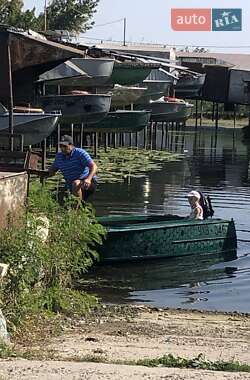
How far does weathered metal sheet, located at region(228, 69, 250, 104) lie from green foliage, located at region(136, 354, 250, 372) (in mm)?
56359

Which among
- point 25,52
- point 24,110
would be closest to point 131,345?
point 25,52

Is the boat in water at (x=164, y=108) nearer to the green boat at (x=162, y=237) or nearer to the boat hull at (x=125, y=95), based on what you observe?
the boat hull at (x=125, y=95)

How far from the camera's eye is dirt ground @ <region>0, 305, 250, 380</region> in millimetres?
7082

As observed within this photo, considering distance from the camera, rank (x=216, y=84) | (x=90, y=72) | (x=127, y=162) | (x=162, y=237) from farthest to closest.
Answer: (x=216, y=84) < (x=127, y=162) < (x=90, y=72) < (x=162, y=237)

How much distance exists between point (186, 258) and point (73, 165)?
2.85 metres

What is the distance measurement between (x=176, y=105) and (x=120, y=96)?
29.7 ft

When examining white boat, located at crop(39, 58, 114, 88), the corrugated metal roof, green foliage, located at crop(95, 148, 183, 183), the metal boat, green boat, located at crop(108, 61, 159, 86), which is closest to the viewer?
green foliage, located at crop(95, 148, 183, 183)

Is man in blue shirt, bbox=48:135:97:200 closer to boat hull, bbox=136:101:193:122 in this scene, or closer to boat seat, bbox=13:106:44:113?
boat seat, bbox=13:106:44:113

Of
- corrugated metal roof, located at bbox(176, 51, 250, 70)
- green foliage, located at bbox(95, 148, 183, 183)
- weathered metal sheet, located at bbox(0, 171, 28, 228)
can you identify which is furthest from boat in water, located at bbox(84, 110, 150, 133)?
corrugated metal roof, located at bbox(176, 51, 250, 70)

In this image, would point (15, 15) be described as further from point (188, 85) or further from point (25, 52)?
point (25, 52)

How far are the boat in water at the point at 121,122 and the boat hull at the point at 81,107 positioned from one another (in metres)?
3.29

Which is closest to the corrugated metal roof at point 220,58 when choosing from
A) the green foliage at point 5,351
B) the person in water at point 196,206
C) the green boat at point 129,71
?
the green boat at point 129,71

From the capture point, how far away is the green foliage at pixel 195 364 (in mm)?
7457

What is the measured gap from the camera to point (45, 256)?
10.2 meters
